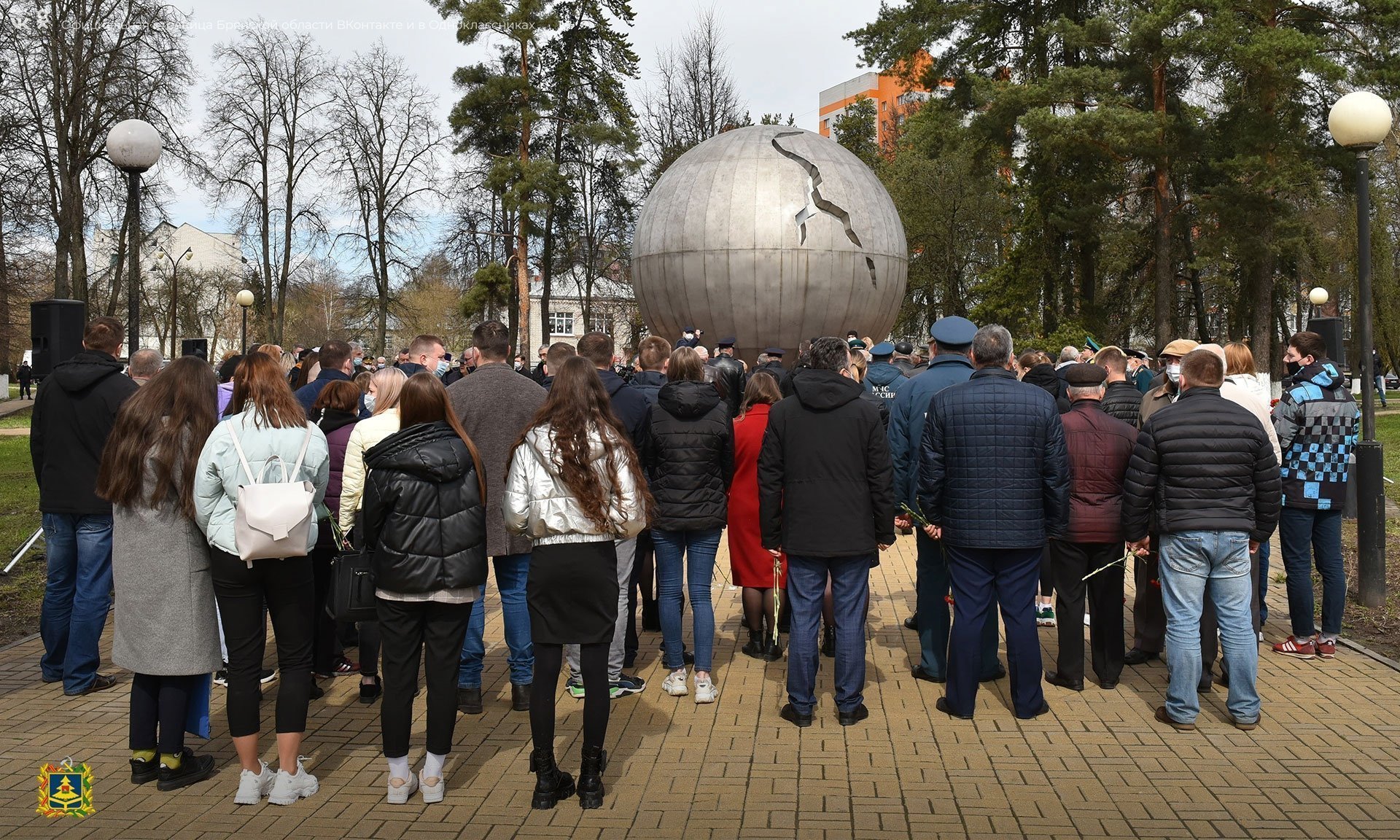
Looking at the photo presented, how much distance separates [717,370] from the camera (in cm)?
1066

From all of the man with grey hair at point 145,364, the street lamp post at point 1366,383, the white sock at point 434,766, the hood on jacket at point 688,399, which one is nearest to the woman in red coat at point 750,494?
the hood on jacket at point 688,399

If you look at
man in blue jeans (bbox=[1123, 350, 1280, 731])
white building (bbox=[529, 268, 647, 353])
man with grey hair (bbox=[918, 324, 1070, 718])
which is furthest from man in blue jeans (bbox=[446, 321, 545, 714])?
white building (bbox=[529, 268, 647, 353])

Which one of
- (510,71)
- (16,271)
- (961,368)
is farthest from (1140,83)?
(16,271)

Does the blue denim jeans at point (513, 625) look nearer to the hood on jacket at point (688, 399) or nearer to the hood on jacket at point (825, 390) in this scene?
the hood on jacket at point (688, 399)

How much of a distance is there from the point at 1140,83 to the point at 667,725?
83.2ft

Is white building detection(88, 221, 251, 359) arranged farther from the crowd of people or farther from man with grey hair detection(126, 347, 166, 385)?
the crowd of people

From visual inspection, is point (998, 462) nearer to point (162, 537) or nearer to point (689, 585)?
point (689, 585)

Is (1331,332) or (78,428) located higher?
(1331,332)

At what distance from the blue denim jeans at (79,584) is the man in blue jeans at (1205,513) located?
595cm

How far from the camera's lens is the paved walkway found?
4.52 meters

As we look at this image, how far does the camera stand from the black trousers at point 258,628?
15.6ft

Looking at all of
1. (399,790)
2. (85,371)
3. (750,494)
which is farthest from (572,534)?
(85,371)

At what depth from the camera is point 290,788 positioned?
4.81 m

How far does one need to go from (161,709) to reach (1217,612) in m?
5.30
